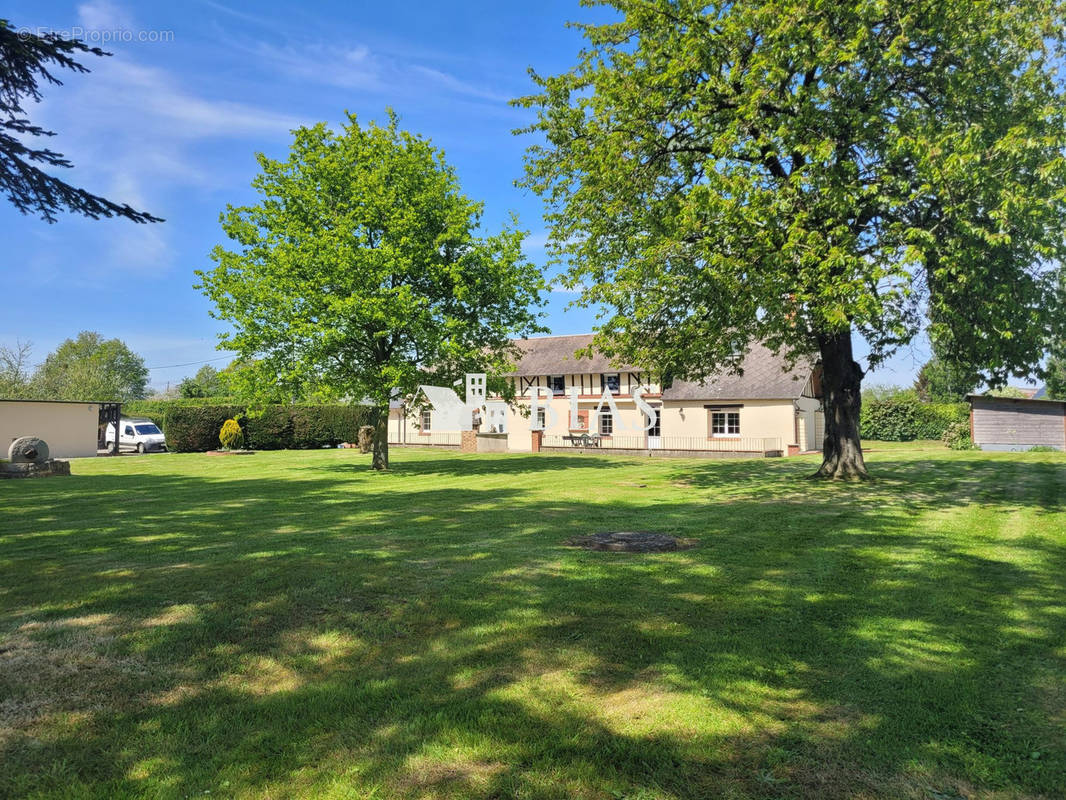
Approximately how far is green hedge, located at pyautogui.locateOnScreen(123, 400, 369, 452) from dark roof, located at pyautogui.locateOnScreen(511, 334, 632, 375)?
449 inches

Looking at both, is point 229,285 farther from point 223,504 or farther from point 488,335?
point 223,504

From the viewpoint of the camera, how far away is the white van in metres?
36.0

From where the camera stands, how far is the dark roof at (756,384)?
3391cm

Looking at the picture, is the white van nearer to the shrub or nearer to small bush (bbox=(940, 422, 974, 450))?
the shrub

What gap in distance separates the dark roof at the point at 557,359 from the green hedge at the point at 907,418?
1806 centimetres

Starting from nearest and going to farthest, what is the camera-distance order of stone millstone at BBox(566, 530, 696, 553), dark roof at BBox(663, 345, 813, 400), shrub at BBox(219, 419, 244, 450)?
1. stone millstone at BBox(566, 530, 696, 553)
2. dark roof at BBox(663, 345, 813, 400)
3. shrub at BBox(219, 419, 244, 450)

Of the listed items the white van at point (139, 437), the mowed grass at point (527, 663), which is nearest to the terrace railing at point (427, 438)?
the white van at point (139, 437)

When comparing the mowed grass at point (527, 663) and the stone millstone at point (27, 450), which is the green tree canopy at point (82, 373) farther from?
the mowed grass at point (527, 663)

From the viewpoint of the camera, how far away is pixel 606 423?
1608 inches

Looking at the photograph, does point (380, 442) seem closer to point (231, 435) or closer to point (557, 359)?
point (231, 435)

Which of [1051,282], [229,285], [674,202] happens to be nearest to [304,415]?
[229,285]


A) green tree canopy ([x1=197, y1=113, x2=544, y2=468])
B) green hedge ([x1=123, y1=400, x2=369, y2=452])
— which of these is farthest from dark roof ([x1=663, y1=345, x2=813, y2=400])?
green hedge ([x1=123, y1=400, x2=369, y2=452])

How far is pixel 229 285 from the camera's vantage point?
22.1 meters

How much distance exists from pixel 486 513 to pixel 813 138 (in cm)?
1004
